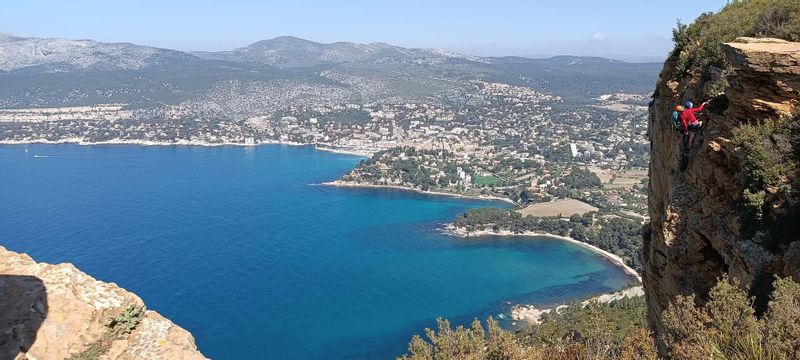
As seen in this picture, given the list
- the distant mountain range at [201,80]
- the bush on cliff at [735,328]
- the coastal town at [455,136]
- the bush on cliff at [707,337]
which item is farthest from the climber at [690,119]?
the distant mountain range at [201,80]

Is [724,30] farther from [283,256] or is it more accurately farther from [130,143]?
[130,143]

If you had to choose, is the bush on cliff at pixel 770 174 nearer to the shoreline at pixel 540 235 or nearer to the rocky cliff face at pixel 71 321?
the rocky cliff face at pixel 71 321

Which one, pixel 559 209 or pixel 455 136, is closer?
pixel 559 209

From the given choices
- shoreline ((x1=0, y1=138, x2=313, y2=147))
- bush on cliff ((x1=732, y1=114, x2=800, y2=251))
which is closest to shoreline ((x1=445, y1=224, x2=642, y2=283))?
bush on cliff ((x1=732, y1=114, x2=800, y2=251))

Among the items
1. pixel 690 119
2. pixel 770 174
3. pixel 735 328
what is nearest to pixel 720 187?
pixel 690 119

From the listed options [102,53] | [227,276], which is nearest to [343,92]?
[102,53]

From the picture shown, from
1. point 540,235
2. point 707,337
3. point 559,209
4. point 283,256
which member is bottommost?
point 540,235

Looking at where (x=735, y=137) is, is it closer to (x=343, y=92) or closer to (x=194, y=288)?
(x=194, y=288)
